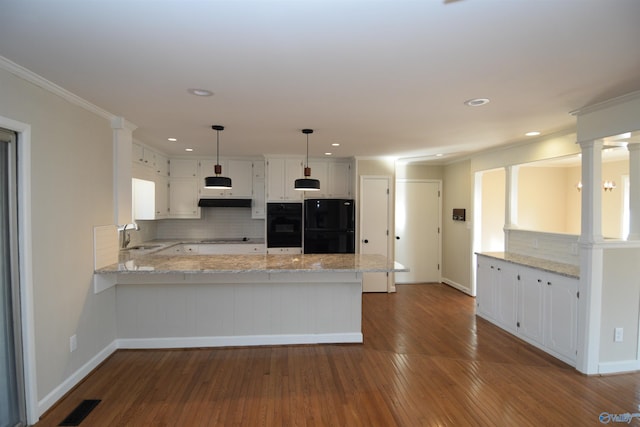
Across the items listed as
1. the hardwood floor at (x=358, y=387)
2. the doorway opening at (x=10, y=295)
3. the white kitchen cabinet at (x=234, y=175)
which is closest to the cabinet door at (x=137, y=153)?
the white kitchen cabinet at (x=234, y=175)

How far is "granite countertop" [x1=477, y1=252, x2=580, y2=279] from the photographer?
3.14 metres

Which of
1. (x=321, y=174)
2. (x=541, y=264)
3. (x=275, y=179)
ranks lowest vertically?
(x=541, y=264)

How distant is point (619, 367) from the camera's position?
293cm

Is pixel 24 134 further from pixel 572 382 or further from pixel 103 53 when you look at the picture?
pixel 572 382

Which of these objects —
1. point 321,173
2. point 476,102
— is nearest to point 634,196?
point 476,102

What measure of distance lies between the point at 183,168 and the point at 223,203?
3.00 feet

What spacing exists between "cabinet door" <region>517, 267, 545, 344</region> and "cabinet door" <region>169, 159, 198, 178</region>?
5073 millimetres

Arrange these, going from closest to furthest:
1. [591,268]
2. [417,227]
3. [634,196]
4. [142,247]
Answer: [591,268] < [634,196] < [142,247] < [417,227]

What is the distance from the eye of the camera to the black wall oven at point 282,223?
5.34m

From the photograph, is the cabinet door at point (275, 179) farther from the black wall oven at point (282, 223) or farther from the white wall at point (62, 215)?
the white wall at point (62, 215)

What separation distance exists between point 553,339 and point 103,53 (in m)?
4.45

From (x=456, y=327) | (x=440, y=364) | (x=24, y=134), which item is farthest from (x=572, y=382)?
(x=24, y=134)

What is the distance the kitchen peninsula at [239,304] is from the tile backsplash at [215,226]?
7.37ft

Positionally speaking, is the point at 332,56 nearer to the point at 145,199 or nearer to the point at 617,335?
the point at 617,335
